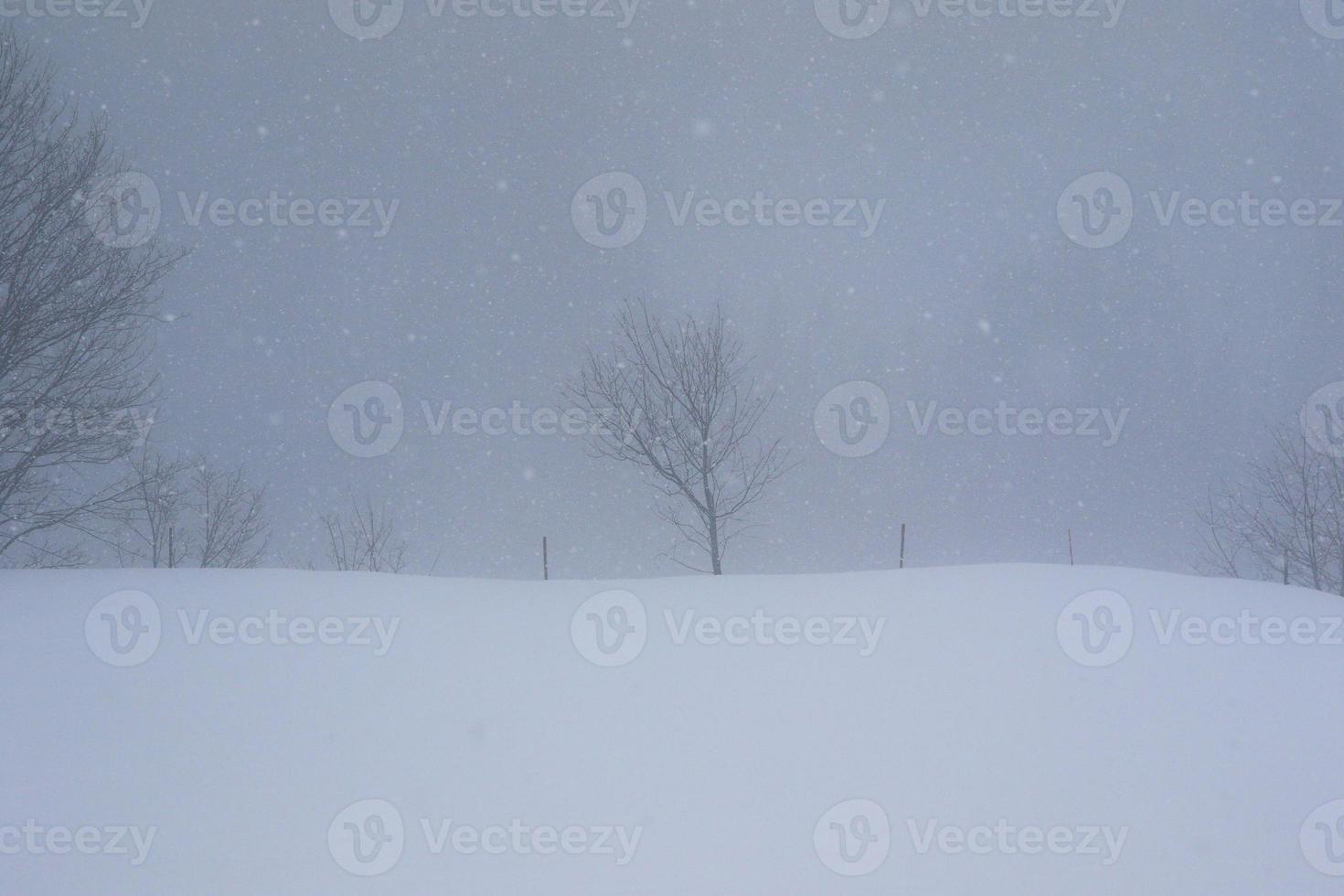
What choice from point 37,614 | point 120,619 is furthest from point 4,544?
point 120,619

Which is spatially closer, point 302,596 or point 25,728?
point 25,728

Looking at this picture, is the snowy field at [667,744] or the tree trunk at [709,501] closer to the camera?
the snowy field at [667,744]

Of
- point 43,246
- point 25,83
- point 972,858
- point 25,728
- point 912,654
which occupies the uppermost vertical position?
point 25,83

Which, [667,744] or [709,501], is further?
[709,501]

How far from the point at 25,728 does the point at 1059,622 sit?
277 inches

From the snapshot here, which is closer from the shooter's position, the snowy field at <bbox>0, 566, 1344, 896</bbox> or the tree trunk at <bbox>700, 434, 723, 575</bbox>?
the snowy field at <bbox>0, 566, 1344, 896</bbox>

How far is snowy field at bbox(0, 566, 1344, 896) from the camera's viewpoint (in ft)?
10.7

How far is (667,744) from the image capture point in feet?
14.1

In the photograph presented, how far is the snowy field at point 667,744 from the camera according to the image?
129 inches

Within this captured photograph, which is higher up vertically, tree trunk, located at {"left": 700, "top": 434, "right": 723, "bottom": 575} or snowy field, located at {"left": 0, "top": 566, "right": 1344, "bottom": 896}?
tree trunk, located at {"left": 700, "top": 434, "right": 723, "bottom": 575}

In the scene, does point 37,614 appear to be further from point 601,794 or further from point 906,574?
point 906,574

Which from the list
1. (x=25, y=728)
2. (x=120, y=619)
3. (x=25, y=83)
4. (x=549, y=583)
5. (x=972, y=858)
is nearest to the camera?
(x=972, y=858)

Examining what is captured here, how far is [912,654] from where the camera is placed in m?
5.43

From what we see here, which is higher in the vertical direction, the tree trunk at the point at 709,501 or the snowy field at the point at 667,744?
the tree trunk at the point at 709,501
